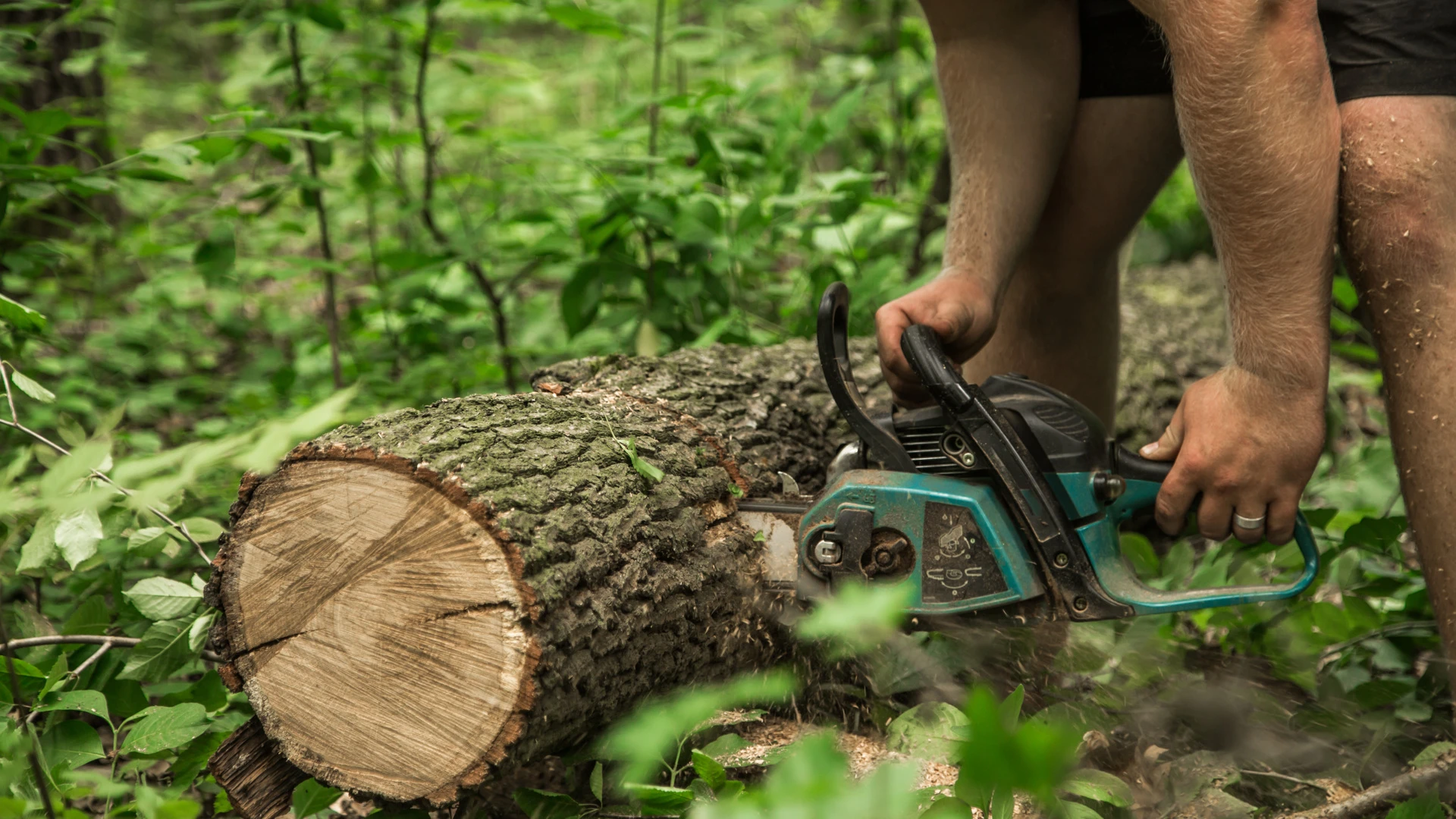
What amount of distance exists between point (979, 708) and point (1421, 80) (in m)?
1.58

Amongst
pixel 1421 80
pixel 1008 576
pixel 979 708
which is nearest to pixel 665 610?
pixel 1008 576

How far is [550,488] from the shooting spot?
1540 millimetres

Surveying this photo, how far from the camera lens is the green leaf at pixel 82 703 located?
4.90 ft

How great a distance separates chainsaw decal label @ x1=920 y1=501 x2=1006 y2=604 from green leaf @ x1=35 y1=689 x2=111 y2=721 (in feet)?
4.41

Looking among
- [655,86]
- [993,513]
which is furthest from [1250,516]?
[655,86]

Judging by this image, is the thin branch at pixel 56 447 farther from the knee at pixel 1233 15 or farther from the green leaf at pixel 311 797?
the knee at pixel 1233 15

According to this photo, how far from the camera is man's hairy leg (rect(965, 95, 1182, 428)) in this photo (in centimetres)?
228

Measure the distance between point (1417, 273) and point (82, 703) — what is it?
7.36ft

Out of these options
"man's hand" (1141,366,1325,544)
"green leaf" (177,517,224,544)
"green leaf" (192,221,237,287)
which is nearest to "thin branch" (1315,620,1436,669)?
"man's hand" (1141,366,1325,544)

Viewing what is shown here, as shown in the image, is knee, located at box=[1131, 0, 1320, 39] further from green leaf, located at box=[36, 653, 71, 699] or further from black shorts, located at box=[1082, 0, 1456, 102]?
green leaf, located at box=[36, 653, 71, 699]

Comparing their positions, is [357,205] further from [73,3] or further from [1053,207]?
[1053,207]

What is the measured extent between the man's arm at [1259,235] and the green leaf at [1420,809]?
48 cm

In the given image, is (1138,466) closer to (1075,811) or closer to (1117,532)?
(1117,532)

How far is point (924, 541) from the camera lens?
1.72 m
